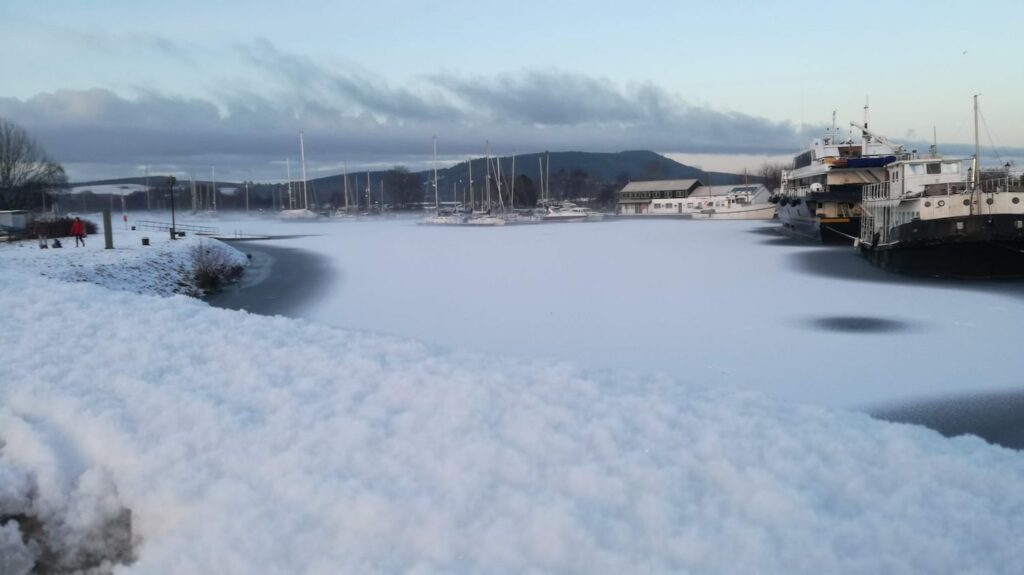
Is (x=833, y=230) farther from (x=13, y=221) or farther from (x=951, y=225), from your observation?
(x=13, y=221)

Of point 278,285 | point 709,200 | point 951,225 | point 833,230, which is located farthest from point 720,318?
point 709,200

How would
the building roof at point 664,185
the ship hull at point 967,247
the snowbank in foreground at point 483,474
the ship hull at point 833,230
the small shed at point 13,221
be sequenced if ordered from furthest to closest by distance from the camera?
the building roof at point 664,185, the ship hull at point 833,230, the small shed at point 13,221, the ship hull at point 967,247, the snowbank in foreground at point 483,474

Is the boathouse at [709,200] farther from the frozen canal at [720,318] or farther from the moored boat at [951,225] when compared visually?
the frozen canal at [720,318]

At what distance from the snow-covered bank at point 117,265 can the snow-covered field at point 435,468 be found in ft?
54.0

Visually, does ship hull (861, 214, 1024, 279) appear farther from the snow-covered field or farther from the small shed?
the small shed

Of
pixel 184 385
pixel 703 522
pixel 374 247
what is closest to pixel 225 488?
pixel 184 385

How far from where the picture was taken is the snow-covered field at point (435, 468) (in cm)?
443

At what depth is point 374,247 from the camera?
47.4m

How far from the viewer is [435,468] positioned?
5250mm

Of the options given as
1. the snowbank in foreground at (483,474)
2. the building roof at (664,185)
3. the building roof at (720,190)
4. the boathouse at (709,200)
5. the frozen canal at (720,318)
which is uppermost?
Result: the building roof at (664,185)

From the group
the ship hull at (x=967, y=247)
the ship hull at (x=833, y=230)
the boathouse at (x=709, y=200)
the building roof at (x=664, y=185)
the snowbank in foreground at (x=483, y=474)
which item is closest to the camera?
the snowbank in foreground at (x=483, y=474)

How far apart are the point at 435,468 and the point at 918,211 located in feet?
99.7

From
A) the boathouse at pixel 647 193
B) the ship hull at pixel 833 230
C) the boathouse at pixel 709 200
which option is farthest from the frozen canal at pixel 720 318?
the boathouse at pixel 647 193

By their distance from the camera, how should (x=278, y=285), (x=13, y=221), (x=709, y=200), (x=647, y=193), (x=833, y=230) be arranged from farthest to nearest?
1. (x=647, y=193)
2. (x=709, y=200)
3. (x=833, y=230)
4. (x=13, y=221)
5. (x=278, y=285)
